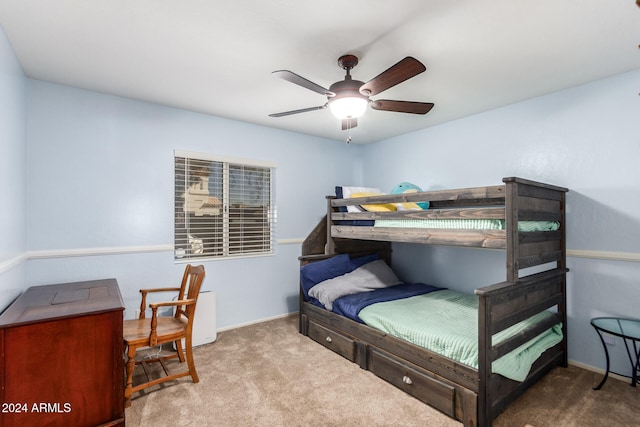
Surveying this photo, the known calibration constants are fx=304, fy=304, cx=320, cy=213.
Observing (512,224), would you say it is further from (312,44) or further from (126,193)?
(126,193)

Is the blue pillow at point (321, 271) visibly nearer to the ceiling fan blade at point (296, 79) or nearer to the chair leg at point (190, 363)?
the chair leg at point (190, 363)

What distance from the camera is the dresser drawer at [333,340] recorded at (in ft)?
8.86

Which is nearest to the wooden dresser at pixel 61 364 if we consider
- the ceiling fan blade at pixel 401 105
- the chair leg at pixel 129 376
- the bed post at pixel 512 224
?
the chair leg at pixel 129 376

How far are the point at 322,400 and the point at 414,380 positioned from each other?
2.19 feet

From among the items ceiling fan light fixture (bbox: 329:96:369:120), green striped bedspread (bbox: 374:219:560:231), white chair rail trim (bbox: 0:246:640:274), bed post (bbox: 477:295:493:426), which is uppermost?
ceiling fan light fixture (bbox: 329:96:369:120)

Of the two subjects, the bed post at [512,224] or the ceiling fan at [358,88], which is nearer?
the ceiling fan at [358,88]

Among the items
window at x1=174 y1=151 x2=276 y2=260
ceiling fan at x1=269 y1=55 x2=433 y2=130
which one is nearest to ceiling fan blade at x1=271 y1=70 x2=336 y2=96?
ceiling fan at x1=269 y1=55 x2=433 y2=130

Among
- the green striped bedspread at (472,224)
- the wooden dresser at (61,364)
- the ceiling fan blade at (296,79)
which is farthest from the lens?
the green striped bedspread at (472,224)

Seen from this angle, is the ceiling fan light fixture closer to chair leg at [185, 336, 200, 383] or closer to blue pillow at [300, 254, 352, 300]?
blue pillow at [300, 254, 352, 300]

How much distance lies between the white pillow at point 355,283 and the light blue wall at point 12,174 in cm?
235

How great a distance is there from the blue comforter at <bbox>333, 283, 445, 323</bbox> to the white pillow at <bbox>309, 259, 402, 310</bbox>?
7 centimetres

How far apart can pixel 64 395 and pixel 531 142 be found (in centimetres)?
398

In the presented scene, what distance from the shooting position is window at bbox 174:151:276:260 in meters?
3.25

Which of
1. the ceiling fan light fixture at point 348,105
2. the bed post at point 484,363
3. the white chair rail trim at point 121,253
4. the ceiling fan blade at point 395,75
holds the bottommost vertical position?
the bed post at point 484,363
